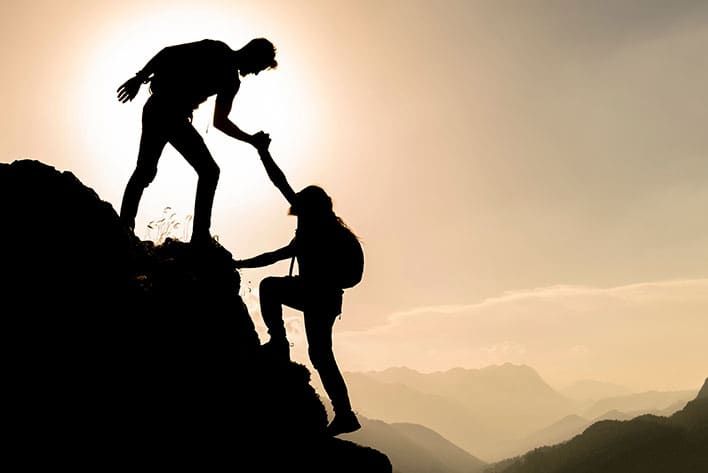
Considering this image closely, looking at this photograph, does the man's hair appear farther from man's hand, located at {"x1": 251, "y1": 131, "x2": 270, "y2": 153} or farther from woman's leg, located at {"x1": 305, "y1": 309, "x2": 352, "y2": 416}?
woman's leg, located at {"x1": 305, "y1": 309, "x2": 352, "y2": 416}

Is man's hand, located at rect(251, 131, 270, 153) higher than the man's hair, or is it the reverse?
the man's hair

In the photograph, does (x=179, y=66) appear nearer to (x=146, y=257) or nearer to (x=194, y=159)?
(x=194, y=159)

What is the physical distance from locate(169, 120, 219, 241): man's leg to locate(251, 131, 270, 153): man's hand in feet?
1.96

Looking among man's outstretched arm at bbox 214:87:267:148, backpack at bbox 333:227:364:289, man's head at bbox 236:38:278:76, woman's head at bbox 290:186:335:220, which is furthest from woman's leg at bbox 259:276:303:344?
man's head at bbox 236:38:278:76

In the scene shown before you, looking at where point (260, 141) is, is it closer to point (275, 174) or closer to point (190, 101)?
point (275, 174)

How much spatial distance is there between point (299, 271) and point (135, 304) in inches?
85.7

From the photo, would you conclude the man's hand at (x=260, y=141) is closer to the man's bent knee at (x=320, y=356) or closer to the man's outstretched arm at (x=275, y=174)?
the man's outstretched arm at (x=275, y=174)

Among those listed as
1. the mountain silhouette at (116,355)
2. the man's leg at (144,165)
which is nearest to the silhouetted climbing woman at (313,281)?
the mountain silhouette at (116,355)

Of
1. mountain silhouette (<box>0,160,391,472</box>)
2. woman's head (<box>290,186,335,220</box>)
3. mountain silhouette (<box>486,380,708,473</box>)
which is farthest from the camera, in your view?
mountain silhouette (<box>486,380,708,473</box>)

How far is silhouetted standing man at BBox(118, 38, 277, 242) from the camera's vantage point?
6.77 metres

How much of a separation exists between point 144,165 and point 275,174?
1.65 meters

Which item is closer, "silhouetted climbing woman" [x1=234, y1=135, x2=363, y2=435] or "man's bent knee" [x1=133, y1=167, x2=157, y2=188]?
"silhouetted climbing woman" [x1=234, y1=135, x2=363, y2=435]

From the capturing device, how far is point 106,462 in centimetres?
433

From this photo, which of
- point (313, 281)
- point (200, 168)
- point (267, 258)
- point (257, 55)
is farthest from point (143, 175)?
point (313, 281)
